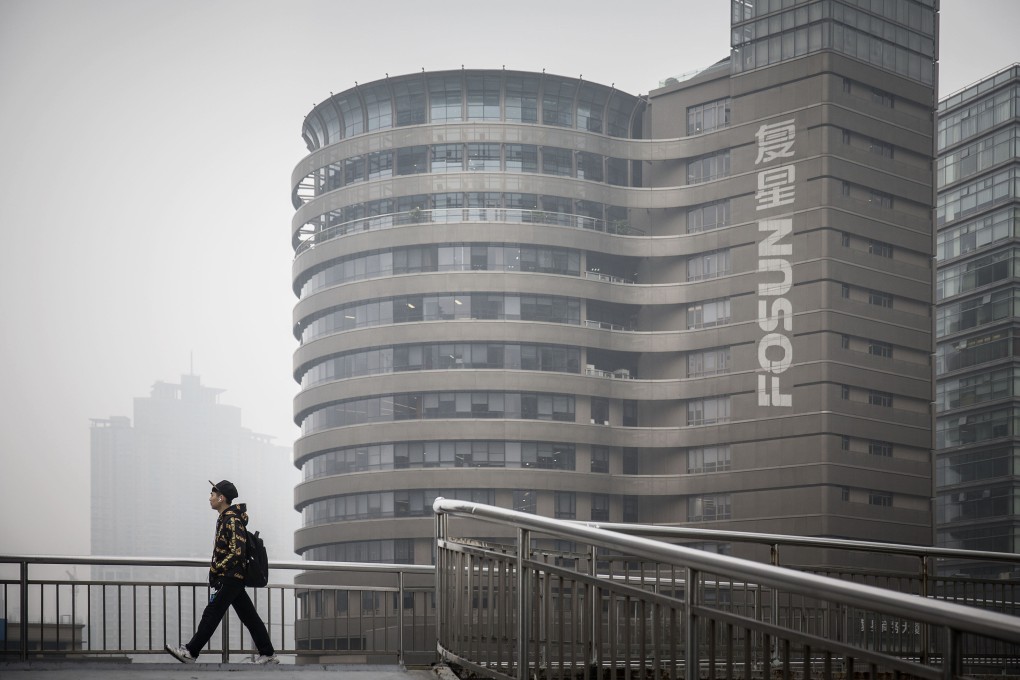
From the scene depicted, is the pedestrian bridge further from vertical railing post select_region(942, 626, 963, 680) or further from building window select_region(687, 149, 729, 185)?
building window select_region(687, 149, 729, 185)

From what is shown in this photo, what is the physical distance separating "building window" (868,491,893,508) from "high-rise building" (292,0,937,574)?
23 cm

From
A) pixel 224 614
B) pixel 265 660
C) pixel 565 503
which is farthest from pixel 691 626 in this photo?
pixel 565 503

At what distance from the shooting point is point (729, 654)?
5398 mm

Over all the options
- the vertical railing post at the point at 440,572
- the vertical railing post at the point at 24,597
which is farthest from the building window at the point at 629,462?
the vertical railing post at the point at 440,572

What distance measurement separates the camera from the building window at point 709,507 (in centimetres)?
8119

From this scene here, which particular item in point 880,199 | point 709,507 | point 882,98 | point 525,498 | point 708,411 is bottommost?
point 709,507

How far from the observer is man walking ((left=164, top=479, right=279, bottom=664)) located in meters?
10.6

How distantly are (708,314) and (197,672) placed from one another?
250 feet

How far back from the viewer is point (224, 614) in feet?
35.5

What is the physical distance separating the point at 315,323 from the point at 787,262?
110 feet

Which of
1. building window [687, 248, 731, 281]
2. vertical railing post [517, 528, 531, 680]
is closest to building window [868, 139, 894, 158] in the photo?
building window [687, 248, 731, 281]

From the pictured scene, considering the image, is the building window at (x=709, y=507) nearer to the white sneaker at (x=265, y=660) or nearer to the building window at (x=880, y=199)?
the building window at (x=880, y=199)

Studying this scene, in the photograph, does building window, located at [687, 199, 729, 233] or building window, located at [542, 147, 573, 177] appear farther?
building window, located at [542, 147, 573, 177]

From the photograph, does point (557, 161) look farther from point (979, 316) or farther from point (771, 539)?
point (771, 539)
